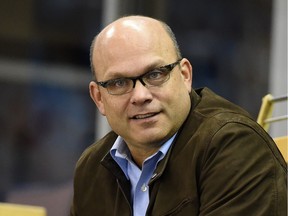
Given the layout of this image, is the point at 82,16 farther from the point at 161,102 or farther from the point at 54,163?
the point at 161,102

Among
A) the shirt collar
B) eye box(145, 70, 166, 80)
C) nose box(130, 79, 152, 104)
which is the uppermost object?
eye box(145, 70, 166, 80)

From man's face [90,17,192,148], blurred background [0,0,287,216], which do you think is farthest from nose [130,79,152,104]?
blurred background [0,0,287,216]

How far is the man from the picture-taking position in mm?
1736

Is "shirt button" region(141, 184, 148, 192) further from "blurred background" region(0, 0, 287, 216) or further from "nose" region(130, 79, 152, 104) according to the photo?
"blurred background" region(0, 0, 287, 216)

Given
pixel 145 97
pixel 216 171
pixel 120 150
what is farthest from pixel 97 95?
pixel 216 171

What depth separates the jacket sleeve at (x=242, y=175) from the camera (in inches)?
67.0

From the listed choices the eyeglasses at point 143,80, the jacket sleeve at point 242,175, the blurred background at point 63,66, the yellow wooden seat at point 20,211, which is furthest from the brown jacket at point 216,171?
the blurred background at point 63,66

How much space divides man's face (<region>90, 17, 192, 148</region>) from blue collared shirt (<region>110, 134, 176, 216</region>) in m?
0.04

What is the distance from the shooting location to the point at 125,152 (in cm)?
205

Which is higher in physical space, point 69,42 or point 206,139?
point 206,139

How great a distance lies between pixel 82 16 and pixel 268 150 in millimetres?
3416

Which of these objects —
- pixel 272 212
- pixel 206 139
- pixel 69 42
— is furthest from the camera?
pixel 69 42

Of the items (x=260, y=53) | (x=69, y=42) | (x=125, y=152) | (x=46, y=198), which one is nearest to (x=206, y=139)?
(x=125, y=152)

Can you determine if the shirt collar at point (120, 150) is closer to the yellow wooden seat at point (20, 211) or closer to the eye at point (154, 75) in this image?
the eye at point (154, 75)
